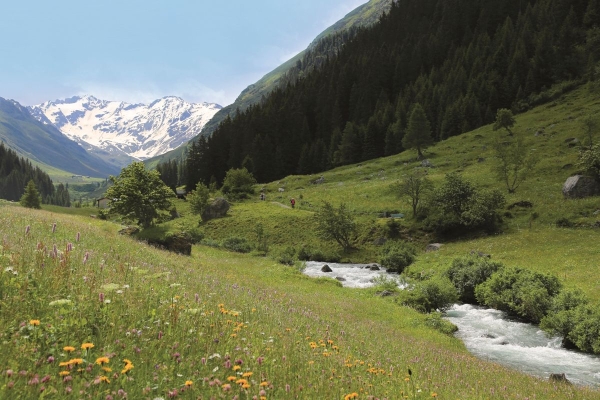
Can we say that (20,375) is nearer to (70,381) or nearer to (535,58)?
(70,381)

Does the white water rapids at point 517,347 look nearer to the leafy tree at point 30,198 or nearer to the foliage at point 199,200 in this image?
the foliage at point 199,200

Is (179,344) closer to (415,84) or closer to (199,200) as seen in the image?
(199,200)

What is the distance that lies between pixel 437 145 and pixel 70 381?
9610 cm

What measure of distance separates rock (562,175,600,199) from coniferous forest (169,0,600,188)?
56.3 metres

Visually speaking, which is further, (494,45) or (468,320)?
(494,45)

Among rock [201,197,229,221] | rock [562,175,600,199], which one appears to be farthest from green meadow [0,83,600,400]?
rock [201,197,229,221]

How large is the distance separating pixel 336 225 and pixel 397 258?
9797mm

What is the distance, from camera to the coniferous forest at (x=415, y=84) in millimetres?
100750

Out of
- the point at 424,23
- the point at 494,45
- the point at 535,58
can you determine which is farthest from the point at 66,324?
the point at 424,23

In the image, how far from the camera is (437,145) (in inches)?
3553

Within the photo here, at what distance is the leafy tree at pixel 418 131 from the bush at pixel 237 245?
49.9 metres

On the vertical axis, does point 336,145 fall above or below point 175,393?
above

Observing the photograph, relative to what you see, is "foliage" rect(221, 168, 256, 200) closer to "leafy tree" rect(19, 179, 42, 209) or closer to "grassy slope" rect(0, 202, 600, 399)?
"leafy tree" rect(19, 179, 42, 209)

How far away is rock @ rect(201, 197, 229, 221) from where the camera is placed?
215 ft
